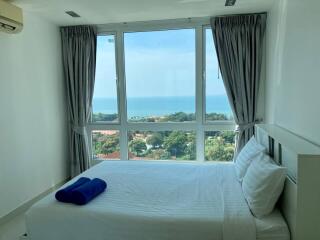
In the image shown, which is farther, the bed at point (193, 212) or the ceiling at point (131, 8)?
the ceiling at point (131, 8)

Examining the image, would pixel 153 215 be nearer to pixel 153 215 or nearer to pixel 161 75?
pixel 153 215

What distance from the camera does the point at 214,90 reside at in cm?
404

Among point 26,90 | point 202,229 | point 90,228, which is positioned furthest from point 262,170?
point 26,90

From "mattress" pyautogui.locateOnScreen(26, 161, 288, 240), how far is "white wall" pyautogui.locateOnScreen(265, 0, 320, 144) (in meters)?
0.79

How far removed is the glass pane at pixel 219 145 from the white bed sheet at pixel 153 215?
63.8 inches

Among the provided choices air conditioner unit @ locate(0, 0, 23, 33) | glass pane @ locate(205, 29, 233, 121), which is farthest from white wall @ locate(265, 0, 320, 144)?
air conditioner unit @ locate(0, 0, 23, 33)

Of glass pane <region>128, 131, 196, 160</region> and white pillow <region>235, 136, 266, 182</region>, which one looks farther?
glass pane <region>128, 131, 196, 160</region>

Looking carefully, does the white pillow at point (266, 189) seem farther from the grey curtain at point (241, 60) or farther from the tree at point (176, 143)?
the tree at point (176, 143)

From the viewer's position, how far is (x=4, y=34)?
3064mm

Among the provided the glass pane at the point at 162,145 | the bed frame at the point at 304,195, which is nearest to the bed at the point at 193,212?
the bed frame at the point at 304,195

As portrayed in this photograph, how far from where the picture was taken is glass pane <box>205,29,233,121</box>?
3976 mm

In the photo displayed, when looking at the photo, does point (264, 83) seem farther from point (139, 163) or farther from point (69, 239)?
point (69, 239)

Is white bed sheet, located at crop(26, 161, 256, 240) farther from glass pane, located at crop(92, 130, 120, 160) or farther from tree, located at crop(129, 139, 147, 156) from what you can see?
glass pane, located at crop(92, 130, 120, 160)

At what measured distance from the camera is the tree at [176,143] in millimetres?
4246
